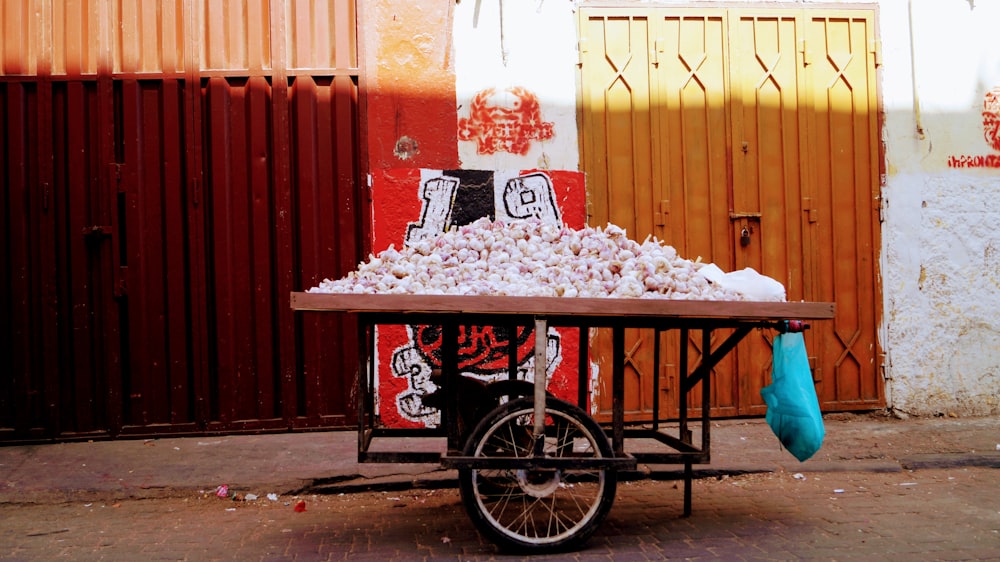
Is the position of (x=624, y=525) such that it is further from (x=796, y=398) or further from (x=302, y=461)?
(x=302, y=461)

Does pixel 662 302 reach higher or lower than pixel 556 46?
lower

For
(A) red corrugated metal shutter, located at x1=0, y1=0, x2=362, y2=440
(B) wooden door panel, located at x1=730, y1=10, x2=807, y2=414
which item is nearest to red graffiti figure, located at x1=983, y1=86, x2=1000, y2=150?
(B) wooden door panel, located at x1=730, y1=10, x2=807, y2=414

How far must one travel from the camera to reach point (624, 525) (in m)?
3.98

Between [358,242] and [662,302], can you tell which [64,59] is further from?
[662,302]

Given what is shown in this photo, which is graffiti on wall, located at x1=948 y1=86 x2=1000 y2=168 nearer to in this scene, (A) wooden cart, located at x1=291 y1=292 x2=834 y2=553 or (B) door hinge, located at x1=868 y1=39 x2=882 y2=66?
(B) door hinge, located at x1=868 y1=39 x2=882 y2=66

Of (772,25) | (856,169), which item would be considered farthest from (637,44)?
(856,169)

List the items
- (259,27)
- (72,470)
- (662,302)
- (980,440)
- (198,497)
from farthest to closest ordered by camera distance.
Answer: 1. (259,27)
2. (980,440)
3. (72,470)
4. (198,497)
5. (662,302)

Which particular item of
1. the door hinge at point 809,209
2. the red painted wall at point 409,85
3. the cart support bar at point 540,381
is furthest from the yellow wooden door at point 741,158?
the cart support bar at point 540,381

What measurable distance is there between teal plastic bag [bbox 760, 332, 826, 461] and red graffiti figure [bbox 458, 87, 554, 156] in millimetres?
3222

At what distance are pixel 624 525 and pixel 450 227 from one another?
9.98 feet

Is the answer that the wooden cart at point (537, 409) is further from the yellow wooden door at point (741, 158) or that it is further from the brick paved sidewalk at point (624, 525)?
the yellow wooden door at point (741, 158)

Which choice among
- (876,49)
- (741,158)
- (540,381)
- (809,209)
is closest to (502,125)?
(741,158)

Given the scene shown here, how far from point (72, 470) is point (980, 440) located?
641 cm

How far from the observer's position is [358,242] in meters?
6.23
